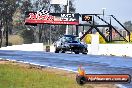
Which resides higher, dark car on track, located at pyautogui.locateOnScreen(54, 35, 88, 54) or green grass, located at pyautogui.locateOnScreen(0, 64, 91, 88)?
dark car on track, located at pyautogui.locateOnScreen(54, 35, 88, 54)

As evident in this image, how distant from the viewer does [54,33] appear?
109 m

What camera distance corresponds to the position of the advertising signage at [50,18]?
6656 centimetres

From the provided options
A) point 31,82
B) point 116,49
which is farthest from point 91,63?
point 116,49

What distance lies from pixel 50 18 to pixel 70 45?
27.3 m

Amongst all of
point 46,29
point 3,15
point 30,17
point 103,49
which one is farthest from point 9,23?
point 103,49

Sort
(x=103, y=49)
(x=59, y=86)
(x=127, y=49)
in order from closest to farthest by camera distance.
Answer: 1. (x=59, y=86)
2. (x=127, y=49)
3. (x=103, y=49)

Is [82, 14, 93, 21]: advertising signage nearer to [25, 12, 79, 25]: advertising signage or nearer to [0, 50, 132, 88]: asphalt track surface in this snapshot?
[25, 12, 79, 25]: advertising signage

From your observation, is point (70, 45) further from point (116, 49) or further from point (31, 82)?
point (31, 82)

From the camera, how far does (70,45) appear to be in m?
40.2

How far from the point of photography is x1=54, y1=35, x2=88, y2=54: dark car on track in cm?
4011

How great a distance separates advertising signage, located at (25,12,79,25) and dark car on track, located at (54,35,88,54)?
25061 millimetres

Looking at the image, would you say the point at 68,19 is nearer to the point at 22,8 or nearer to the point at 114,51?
the point at 114,51

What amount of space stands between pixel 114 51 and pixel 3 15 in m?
59.8

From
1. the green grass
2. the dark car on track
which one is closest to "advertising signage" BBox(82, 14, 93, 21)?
the dark car on track
